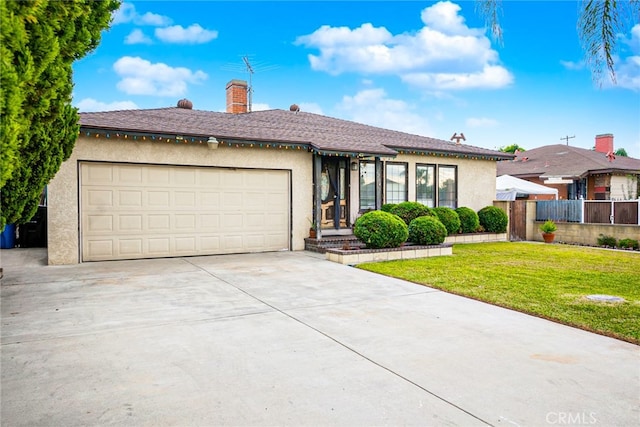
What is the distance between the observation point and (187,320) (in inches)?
194

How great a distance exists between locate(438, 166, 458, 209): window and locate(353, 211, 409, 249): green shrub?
Result: 510cm

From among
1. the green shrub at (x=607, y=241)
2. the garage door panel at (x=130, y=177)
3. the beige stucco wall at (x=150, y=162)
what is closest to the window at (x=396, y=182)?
the beige stucco wall at (x=150, y=162)

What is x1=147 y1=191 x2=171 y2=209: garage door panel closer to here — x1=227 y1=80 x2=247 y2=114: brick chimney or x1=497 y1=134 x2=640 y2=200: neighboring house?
x1=227 y1=80 x2=247 y2=114: brick chimney

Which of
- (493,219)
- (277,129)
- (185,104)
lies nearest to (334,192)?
(277,129)

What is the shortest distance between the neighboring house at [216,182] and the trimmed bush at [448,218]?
1.18 m

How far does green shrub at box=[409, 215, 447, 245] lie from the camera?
11250mm

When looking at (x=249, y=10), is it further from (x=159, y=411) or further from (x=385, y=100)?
(x=159, y=411)

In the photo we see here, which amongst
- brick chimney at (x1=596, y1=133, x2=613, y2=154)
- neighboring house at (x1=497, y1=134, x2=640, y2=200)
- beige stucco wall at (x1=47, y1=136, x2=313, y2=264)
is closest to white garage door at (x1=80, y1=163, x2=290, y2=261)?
beige stucco wall at (x1=47, y1=136, x2=313, y2=264)

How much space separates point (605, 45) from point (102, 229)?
9763 mm

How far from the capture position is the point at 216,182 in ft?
35.8

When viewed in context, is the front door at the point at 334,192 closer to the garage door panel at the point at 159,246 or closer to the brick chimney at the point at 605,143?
the garage door panel at the point at 159,246

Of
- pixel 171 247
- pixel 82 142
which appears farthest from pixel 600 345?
pixel 82 142

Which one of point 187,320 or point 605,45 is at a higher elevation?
point 605,45

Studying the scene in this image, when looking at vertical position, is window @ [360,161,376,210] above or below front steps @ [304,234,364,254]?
above
